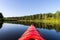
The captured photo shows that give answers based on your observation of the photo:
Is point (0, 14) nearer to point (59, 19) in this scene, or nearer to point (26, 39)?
point (59, 19)

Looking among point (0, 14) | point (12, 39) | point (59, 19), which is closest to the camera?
point (12, 39)

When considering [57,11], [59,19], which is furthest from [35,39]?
[57,11]

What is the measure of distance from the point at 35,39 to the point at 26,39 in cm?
109

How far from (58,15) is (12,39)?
95137mm

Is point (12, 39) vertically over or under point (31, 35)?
under

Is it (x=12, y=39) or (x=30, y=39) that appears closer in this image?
(x=30, y=39)

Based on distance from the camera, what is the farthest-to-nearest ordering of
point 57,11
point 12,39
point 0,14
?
point 0,14 → point 57,11 → point 12,39

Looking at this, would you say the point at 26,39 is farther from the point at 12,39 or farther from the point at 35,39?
the point at 12,39

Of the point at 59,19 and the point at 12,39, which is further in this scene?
the point at 59,19

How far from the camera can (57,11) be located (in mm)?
122875

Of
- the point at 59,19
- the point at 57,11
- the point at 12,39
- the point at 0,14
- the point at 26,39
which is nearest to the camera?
the point at 26,39

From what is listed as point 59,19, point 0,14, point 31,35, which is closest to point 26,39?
point 31,35

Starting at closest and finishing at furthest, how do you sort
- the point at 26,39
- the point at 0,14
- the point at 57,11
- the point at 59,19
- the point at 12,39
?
1. the point at 26,39
2. the point at 12,39
3. the point at 59,19
4. the point at 57,11
5. the point at 0,14

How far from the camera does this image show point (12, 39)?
28.2 m
